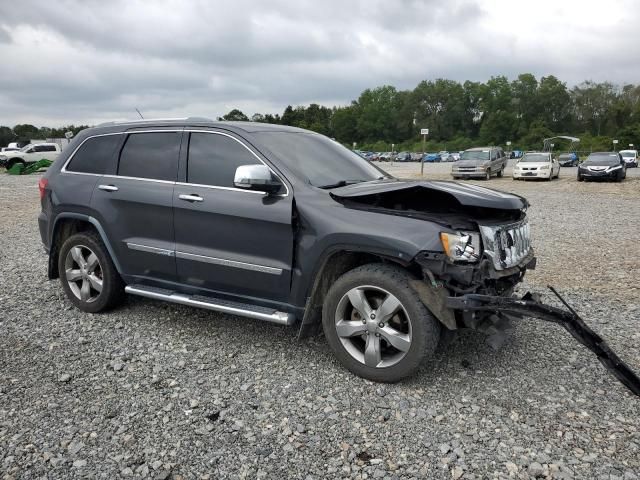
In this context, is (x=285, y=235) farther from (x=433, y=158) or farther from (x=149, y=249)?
(x=433, y=158)

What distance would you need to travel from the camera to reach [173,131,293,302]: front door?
3.79 metres

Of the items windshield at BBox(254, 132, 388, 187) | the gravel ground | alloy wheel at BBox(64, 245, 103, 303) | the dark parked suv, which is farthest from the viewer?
alloy wheel at BBox(64, 245, 103, 303)

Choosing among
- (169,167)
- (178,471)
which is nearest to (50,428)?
(178,471)

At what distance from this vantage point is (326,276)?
3.80 metres

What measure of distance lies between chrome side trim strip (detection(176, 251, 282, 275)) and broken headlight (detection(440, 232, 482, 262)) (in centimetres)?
123

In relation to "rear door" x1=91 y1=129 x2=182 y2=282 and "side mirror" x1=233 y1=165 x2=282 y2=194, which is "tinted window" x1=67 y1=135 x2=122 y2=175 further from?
"side mirror" x1=233 y1=165 x2=282 y2=194

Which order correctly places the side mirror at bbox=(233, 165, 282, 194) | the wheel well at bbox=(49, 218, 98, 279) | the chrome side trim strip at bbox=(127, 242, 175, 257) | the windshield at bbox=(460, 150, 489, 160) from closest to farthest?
1. the side mirror at bbox=(233, 165, 282, 194)
2. the chrome side trim strip at bbox=(127, 242, 175, 257)
3. the wheel well at bbox=(49, 218, 98, 279)
4. the windshield at bbox=(460, 150, 489, 160)

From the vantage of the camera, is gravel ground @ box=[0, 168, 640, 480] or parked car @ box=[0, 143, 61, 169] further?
parked car @ box=[0, 143, 61, 169]

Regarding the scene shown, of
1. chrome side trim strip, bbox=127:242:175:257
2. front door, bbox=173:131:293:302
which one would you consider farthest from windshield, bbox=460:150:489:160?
chrome side trim strip, bbox=127:242:175:257

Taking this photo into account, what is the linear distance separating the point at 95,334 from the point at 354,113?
137 metres

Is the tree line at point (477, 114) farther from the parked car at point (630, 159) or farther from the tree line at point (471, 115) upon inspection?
the parked car at point (630, 159)

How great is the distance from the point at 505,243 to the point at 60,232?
13.6ft

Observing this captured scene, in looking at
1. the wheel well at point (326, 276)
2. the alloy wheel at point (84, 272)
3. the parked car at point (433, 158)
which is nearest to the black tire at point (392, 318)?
the wheel well at point (326, 276)

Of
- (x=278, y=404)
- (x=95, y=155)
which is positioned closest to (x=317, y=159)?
(x=278, y=404)
